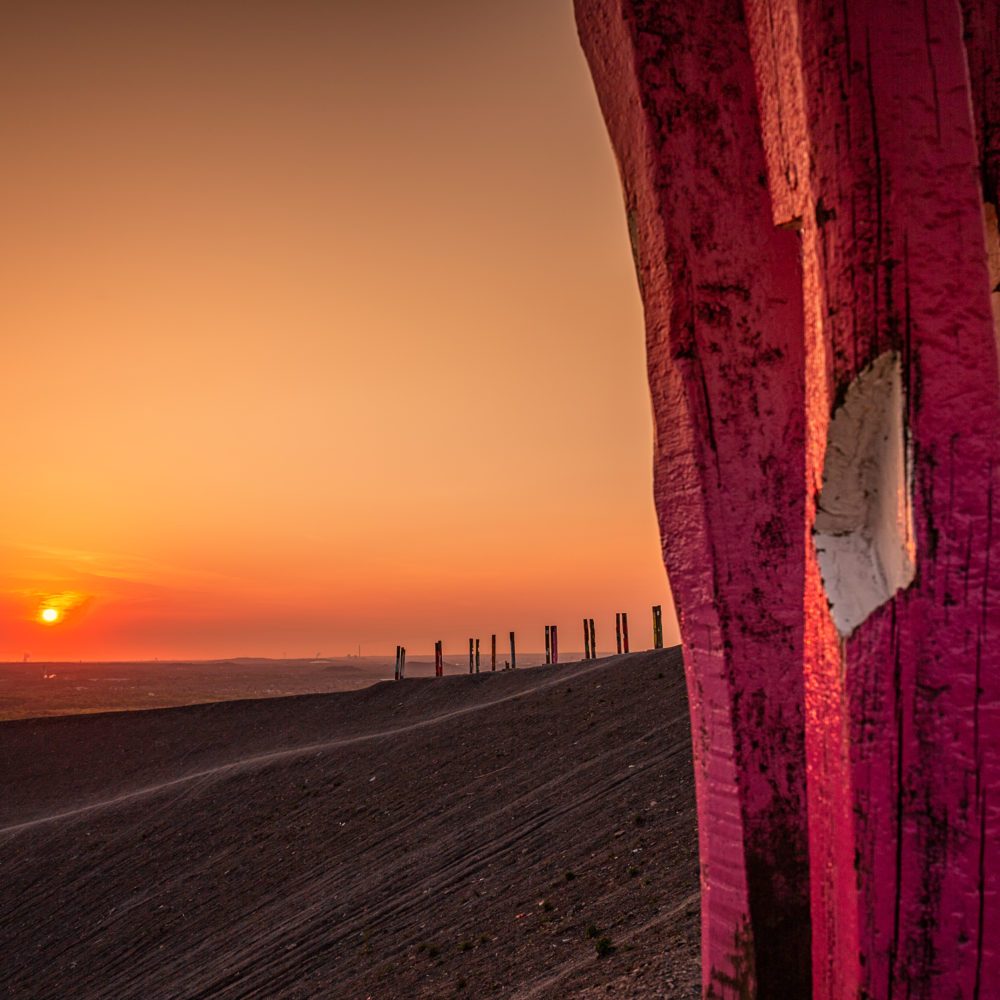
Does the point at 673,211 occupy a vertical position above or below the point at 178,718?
above

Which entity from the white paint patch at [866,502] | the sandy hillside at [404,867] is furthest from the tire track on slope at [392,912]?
the white paint patch at [866,502]

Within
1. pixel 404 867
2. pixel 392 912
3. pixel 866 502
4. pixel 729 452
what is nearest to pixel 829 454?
pixel 866 502

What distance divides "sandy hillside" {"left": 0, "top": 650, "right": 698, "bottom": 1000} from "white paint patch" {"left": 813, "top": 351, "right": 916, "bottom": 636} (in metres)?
5.13

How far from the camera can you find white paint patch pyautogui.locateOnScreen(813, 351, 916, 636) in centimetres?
143

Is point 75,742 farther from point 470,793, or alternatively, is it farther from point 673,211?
point 673,211

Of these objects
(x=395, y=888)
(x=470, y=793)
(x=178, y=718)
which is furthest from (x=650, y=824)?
(x=178, y=718)

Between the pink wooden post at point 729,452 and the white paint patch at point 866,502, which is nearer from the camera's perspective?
the white paint patch at point 866,502

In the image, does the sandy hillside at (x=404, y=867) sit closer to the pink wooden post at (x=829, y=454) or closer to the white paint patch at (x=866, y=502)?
the pink wooden post at (x=829, y=454)

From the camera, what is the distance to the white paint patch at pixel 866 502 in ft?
4.68

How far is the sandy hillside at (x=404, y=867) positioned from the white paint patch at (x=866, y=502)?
5135mm

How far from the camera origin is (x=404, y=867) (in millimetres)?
12477

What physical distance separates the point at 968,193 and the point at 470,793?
15.1 meters

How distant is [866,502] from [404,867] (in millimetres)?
12439

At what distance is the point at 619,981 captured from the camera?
6301 mm
